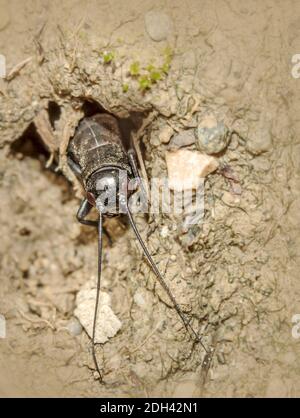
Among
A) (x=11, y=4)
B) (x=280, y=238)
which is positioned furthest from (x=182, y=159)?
(x=11, y=4)

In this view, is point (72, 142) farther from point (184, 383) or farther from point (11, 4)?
point (184, 383)

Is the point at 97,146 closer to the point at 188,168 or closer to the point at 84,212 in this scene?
the point at 84,212

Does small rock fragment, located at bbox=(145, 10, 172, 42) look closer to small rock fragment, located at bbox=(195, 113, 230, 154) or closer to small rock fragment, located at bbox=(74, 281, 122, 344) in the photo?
small rock fragment, located at bbox=(195, 113, 230, 154)

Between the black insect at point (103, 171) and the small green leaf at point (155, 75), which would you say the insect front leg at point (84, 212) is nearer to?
the black insect at point (103, 171)

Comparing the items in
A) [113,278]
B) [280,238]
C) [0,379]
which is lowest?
[0,379]

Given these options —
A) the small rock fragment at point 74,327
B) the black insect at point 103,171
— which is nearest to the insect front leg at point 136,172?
the black insect at point 103,171

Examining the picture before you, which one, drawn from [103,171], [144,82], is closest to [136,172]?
[103,171]

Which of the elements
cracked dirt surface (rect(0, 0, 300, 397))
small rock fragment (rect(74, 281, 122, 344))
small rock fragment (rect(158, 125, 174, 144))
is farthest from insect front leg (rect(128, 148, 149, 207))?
small rock fragment (rect(74, 281, 122, 344))
